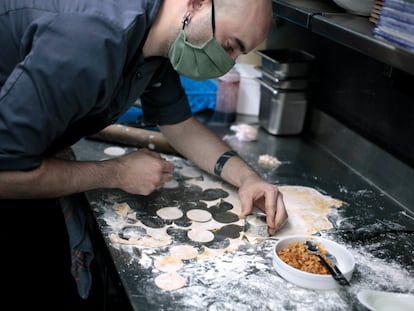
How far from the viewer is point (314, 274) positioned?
126 centimetres

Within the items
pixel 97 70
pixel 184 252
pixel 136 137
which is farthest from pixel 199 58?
pixel 136 137

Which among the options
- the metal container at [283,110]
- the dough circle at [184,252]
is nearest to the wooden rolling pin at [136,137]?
the metal container at [283,110]

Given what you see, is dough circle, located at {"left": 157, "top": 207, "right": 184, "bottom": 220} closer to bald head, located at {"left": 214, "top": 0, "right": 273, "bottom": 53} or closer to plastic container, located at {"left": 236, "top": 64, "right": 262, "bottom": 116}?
bald head, located at {"left": 214, "top": 0, "right": 273, "bottom": 53}

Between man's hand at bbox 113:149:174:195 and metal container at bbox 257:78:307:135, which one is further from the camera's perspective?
metal container at bbox 257:78:307:135

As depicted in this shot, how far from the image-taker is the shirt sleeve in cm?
124

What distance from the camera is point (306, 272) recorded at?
1.26 metres

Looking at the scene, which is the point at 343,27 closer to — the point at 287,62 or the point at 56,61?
the point at 56,61

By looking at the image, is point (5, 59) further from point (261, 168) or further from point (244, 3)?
point (261, 168)

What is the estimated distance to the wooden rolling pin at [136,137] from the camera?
6.54 feet

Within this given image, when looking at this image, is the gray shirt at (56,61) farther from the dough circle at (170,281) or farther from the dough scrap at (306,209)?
the dough scrap at (306,209)

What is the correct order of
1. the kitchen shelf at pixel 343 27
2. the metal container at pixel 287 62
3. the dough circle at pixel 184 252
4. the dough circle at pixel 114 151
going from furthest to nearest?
1. the metal container at pixel 287 62
2. the dough circle at pixel 114 151
3. the dough circle at pixel 184 252
4. the kitchen shelf at pixel 343 27

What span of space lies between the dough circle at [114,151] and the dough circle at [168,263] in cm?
69

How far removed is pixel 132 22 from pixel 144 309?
700 millimetres

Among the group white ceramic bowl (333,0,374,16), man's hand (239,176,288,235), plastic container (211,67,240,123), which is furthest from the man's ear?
plastic container (211,67,240,123)
